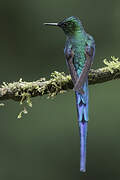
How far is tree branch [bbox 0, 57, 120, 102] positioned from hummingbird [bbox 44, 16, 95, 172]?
0.46 feet

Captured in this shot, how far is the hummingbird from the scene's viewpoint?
4809mm

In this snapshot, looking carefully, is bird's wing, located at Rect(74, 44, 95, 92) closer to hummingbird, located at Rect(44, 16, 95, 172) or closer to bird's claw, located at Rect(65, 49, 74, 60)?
hummingbird, located at Rect(44, 16, 95, 172)

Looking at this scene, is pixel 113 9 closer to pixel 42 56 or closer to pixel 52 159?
pixel 42 56

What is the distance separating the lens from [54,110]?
32.3 feet

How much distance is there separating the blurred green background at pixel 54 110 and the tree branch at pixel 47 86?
429cm

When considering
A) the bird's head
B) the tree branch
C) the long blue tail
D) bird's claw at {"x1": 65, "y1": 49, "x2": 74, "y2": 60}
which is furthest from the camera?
the bird's head

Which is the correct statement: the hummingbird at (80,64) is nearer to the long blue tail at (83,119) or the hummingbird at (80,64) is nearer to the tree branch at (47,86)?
the long blue tail at (83,119)

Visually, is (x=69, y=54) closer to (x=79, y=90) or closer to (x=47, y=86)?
(x=47, y=86)

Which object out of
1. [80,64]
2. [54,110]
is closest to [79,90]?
[80,64]

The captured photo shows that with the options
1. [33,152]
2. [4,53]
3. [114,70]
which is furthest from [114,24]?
[114,70]

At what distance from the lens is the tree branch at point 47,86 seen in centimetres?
518

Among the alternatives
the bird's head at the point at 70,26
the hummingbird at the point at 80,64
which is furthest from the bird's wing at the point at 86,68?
the bird's head at the point at 70,26

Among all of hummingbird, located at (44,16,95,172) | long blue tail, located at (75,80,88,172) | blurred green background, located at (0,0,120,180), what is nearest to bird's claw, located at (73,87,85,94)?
hummingbird, located at (44,16,95,172)

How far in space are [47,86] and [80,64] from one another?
32cm
